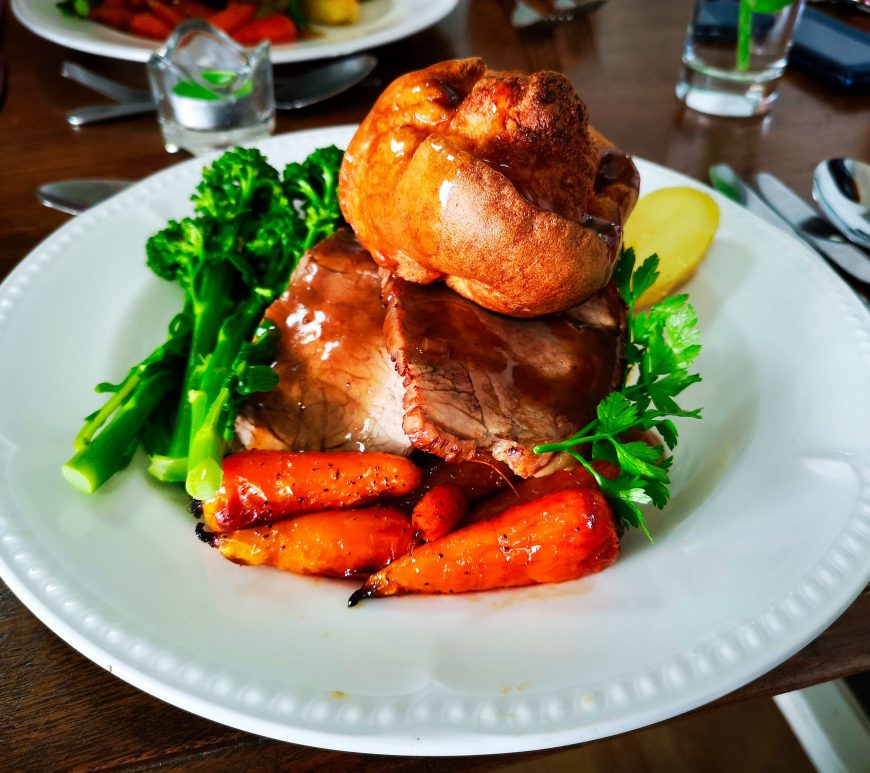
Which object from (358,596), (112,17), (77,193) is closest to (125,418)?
(358,596)

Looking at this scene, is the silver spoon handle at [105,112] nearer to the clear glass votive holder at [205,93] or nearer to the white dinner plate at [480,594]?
the clear glass votive holder at [205,93]

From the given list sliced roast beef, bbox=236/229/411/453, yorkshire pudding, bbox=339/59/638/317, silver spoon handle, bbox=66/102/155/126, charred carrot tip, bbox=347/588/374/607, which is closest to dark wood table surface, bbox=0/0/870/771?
silver spoon handle, bbox=66/102/155/126

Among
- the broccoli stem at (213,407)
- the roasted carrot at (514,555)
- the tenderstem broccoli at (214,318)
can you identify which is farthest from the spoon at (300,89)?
the roasted carrot at (514,555)

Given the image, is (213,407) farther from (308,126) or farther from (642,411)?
(308,126)

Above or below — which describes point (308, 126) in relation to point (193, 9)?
below

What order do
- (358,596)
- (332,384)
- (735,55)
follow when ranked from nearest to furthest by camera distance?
(358,596), (332,384), (735,55)

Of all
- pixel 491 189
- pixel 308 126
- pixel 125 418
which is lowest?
pixel 308 126

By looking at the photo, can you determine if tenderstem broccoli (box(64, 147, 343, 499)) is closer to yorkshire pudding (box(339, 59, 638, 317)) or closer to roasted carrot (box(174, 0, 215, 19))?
yorkshire pudding (box(339, 59, 638, 317))
